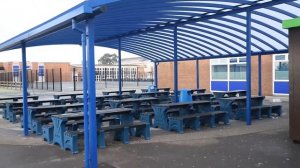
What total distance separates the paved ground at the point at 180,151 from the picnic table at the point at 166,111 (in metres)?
0.57

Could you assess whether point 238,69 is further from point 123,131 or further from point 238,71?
point 123,131

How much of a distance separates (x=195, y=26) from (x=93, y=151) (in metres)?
9.06

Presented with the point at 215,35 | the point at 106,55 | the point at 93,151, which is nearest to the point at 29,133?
the point at 93,151

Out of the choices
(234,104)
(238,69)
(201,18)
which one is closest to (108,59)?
(238,69)

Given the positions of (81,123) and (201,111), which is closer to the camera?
(81,123)

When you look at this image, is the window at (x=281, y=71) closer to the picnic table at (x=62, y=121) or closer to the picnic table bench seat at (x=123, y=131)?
the picnic table bench seat at (x=123, y=131)

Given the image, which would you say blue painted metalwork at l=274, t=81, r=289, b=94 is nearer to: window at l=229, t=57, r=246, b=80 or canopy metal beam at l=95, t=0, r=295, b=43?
window at l=229, t=57, r=246, b=80

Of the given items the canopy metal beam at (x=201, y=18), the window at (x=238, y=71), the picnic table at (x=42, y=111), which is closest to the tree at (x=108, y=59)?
the window at (x=238, y=71)

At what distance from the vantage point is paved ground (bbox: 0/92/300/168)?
6230mm

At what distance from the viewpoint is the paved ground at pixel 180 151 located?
245 inches

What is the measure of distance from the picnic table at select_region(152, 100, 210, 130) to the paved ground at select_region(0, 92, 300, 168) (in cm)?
57

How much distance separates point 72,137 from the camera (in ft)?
23.7

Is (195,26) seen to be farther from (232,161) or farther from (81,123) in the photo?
(232,161)

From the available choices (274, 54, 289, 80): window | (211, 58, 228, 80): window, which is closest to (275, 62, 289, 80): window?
(274, 54, 289, 80): window
